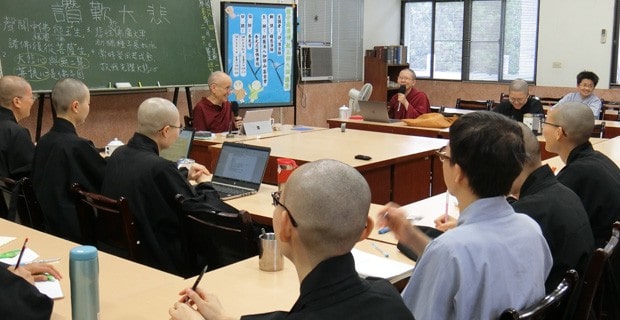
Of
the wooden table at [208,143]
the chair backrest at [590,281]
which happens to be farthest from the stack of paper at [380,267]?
the wooden table at [208,143]

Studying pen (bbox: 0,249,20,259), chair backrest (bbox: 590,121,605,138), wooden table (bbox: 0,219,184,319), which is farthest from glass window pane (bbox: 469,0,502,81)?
pen (bbox: 0,249,20,259)

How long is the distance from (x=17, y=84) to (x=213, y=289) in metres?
3.17

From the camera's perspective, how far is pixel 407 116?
26.4 ft

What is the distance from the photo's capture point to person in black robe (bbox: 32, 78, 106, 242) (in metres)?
3.75

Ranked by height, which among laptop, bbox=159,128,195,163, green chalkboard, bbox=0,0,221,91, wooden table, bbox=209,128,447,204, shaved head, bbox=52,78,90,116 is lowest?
wooden table, bbox=209,128,447,204

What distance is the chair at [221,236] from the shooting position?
9.35ft

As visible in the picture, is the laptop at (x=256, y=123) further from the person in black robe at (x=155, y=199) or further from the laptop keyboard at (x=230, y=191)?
the person in black robe at (x=155, y=199)

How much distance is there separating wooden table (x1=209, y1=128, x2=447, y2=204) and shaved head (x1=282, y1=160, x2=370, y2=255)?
10.8ft

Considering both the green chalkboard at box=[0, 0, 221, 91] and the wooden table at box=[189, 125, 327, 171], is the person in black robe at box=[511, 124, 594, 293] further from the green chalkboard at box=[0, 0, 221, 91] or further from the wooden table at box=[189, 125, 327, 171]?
the green chalkboard at box=[0, 0, 221, 91]

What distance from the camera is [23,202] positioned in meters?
3.77

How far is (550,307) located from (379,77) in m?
9.07

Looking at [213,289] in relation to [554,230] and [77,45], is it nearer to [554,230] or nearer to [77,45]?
[554,230]

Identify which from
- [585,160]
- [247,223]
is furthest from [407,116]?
[247,223]

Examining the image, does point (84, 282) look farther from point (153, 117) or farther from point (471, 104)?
point (471, 104)
